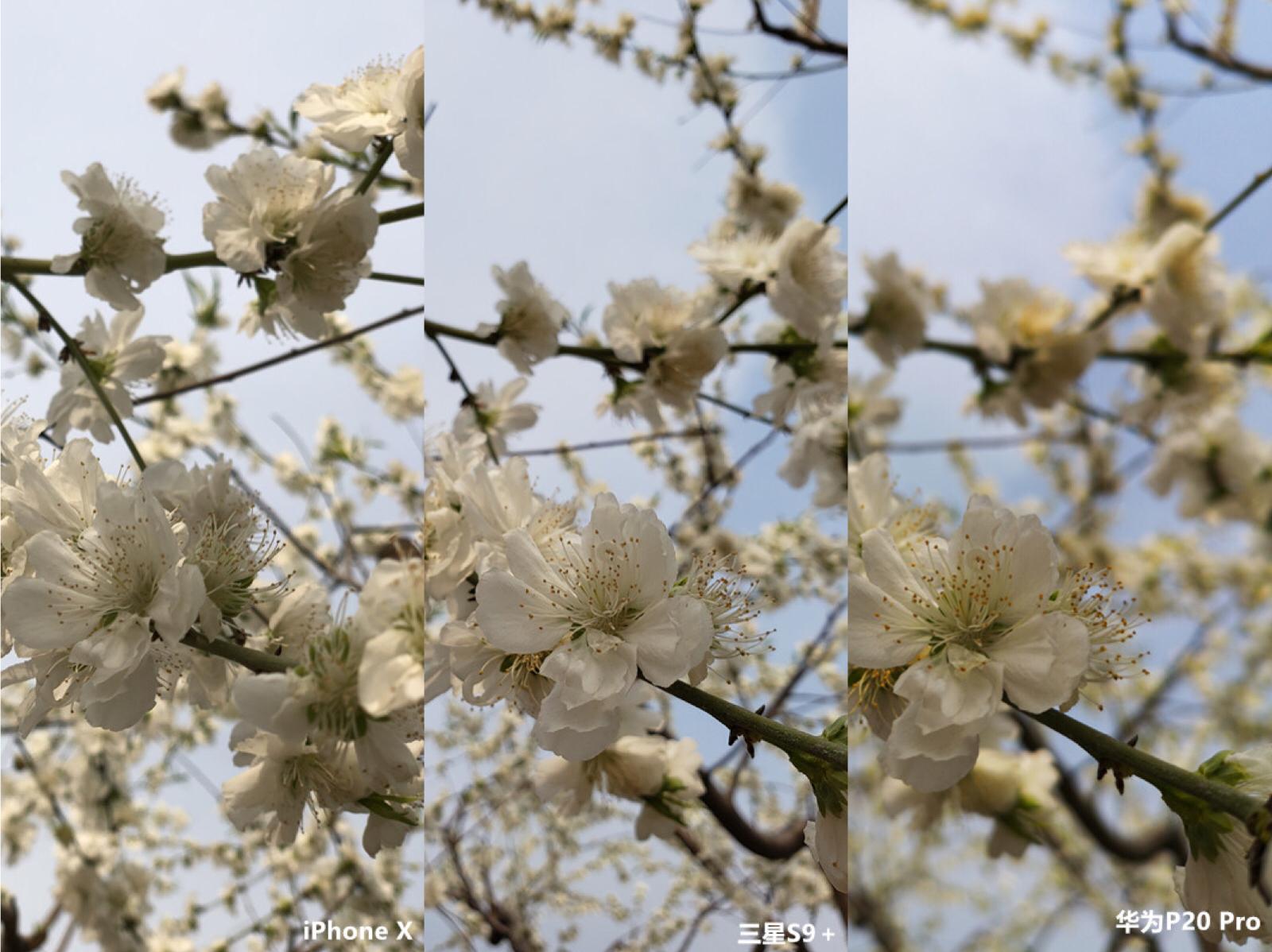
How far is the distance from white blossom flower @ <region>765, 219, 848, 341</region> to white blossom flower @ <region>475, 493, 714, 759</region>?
0.36 m

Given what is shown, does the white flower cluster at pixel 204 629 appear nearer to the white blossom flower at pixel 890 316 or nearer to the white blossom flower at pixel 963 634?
the white blossom flower at pixel 963 634

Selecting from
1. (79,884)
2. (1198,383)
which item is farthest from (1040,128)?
(79,884)

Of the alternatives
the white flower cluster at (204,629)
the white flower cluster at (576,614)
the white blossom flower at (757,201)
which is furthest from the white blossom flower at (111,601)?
the white blossom flower at (757,201)

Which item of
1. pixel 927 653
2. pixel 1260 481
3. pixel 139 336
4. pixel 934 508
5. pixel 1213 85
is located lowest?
pixel 927 653

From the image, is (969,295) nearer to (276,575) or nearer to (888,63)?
(888,63)

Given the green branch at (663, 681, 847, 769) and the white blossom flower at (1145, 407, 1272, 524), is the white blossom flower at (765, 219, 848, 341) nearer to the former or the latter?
the green branch at (663, 681, 847, 769)

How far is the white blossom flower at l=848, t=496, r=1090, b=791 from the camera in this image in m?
0.33

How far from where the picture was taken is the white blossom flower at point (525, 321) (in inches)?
28.1

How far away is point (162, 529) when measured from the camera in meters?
0.46

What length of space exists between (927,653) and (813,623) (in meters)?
0.40

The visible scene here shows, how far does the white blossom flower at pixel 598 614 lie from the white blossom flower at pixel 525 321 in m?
0.34

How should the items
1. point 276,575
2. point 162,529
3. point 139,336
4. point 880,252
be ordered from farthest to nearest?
1. point 880,252
2. point 276,575
3. point 139,336
4. point 162,529

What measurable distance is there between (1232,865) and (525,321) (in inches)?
21.0

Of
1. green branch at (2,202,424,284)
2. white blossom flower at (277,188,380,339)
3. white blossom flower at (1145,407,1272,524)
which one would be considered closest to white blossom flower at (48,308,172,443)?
green branch at (2,202,424,284)
